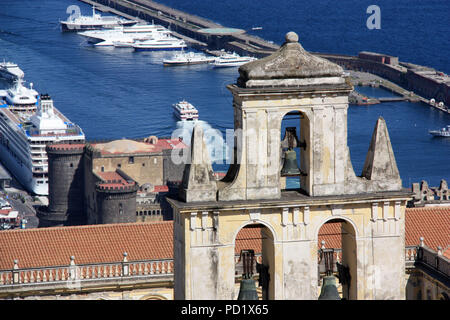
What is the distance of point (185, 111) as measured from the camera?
14675cm

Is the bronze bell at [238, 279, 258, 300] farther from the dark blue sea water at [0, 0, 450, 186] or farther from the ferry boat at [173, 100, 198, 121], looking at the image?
the ferry boat at [173, 100, 198, 121]

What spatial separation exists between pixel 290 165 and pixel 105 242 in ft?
55.2

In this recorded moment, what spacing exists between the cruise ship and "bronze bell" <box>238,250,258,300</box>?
108 m

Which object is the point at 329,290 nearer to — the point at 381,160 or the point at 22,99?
the point at 381,160

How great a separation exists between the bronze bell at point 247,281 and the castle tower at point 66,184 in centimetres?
9156

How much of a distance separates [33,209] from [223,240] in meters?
99.3

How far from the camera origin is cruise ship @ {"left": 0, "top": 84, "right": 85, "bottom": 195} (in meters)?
131

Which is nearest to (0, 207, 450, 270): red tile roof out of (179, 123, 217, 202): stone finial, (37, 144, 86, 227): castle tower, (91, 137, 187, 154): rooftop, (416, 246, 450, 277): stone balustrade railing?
(416, 246, 450, 277): stone balustrade railing

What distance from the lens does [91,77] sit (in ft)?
586

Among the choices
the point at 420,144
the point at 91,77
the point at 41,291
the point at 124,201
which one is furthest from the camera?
the point at 91,77

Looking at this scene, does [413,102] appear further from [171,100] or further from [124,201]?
[124,201]

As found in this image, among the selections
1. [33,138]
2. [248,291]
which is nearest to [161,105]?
[33,138]
